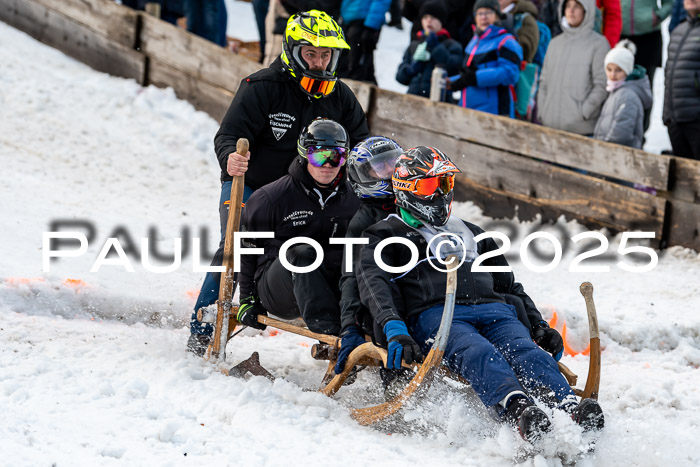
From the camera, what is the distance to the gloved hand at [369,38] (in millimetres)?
10844

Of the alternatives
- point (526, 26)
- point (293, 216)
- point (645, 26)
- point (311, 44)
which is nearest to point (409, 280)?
point (293, 216)

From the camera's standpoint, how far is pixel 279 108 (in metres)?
6.21

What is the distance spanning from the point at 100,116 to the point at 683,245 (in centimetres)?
677

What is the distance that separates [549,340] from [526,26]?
5.52 metres

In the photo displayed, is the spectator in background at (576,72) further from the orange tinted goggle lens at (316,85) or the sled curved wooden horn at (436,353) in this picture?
the sled curved wooden horn at (436,353)

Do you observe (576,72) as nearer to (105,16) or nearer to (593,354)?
(593,354)

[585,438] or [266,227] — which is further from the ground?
[266,227]

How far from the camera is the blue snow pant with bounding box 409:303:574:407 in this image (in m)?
4.65

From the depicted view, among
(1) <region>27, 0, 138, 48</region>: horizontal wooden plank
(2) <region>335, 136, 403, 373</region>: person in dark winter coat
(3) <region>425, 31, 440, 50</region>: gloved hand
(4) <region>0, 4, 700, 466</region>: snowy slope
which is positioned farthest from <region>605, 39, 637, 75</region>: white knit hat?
(1) <region>27, 0, 138, 48</region>: horizontal wooden plank

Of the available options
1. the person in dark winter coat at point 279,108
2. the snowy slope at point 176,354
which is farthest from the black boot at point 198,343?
the snowy slope at point 176,354

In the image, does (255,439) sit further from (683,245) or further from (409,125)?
(409,125)

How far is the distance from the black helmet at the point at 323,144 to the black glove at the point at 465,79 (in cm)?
398

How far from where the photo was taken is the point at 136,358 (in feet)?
18.7

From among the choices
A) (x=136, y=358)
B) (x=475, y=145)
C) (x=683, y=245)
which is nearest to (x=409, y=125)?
(x=475, y=145)
